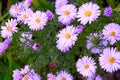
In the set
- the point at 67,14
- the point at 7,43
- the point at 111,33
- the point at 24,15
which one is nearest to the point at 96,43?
the point at 111,33

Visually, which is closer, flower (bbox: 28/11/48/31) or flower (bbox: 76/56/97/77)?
flower (bbox: 76/56/97/77)

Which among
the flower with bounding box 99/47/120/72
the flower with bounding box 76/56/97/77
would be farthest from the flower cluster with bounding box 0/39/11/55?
the flower with bounding box 99/47/120/72

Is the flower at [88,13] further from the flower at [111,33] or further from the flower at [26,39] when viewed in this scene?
the flower at [26,39]

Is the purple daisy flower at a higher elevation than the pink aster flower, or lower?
lower

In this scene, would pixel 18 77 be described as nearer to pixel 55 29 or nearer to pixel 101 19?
pixel 55 29

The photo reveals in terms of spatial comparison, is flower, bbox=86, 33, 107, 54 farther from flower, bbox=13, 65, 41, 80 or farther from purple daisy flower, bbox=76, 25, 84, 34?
flower, bbox=13, 65, 41, 80

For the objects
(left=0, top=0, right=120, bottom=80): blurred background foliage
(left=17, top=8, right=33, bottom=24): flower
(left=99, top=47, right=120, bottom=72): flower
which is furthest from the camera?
(left=17, top=8, right=33, bottom=24): flower
